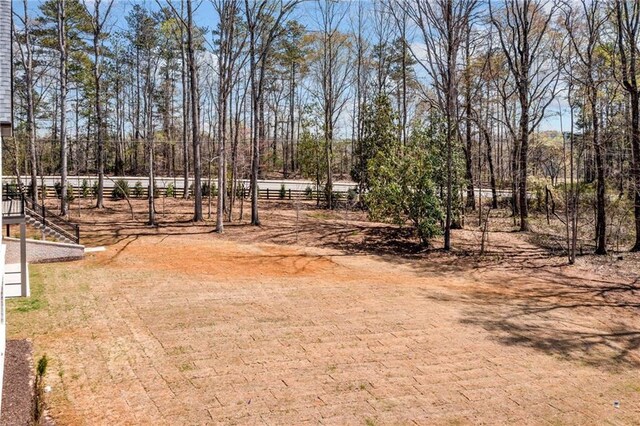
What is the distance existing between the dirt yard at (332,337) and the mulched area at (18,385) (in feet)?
1.01

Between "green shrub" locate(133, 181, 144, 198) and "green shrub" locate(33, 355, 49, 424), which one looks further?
"green shrub" locate(133, 181, 144, 198)

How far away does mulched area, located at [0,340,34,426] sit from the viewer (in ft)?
19.4

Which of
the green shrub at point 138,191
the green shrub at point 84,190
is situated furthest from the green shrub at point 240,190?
the green shrub at point 84,190

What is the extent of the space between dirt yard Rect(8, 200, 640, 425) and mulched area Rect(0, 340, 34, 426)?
308mm

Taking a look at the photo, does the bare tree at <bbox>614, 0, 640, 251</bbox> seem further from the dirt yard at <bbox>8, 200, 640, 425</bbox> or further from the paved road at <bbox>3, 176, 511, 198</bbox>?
the paved road at <bbox>3, 176, 511, 198</bbox>

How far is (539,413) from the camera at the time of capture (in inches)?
262

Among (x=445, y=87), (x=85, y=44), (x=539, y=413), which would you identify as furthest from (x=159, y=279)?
(x=85, y=44)

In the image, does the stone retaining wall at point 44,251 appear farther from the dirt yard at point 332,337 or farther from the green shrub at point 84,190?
the green shrub at point 84,190

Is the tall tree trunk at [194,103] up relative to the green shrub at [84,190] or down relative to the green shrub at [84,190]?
up

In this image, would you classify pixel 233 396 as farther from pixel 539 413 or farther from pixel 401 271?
pixel 401 271

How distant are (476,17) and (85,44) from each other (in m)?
27.1

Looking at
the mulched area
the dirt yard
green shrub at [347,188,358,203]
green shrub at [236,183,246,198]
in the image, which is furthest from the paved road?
the mulched area

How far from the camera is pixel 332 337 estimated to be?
934 centimetres

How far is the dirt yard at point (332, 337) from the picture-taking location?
6.68m
